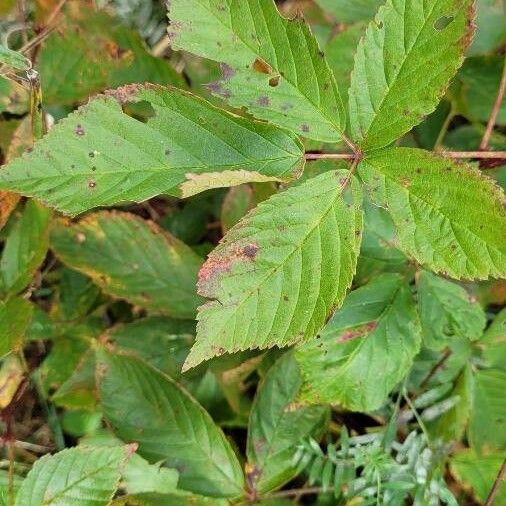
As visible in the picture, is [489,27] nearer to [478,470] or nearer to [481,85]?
[481,85]

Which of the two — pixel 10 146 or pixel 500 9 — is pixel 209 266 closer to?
pixel 10 146

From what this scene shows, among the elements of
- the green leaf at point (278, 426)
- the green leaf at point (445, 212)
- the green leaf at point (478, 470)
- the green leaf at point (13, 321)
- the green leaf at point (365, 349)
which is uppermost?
the green leaf at point (445, 212)

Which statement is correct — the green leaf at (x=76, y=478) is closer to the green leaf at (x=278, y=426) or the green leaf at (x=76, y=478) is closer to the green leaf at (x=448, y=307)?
the green leaf at (x=278, y=426)

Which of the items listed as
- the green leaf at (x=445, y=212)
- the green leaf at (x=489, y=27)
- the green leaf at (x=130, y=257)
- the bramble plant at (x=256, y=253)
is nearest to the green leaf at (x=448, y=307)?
the bramble plant at (x=256, y=253)

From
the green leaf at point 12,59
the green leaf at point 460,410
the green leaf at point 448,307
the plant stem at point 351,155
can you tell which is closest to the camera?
the plant stem at point 351,155

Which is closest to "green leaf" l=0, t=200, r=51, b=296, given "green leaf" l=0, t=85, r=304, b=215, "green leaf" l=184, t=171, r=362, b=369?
"green leaf" l=0, t=85, r=304, b=215

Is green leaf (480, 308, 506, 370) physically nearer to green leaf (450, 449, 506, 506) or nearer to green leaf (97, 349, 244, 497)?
green leaf (450, 449, 506, 506)
